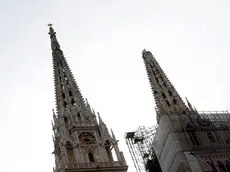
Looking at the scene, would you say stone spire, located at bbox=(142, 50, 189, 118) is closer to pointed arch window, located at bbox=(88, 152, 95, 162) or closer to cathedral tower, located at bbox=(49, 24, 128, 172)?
cathedral tower, located at bbox=(49, 24, 128, 172)

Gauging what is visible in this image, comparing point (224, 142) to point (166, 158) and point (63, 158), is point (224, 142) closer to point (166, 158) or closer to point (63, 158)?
point (166, 158)

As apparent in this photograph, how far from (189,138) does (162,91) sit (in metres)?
9.99

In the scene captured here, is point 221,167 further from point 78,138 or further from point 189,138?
point 78,138

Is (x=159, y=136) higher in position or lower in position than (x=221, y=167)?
higher

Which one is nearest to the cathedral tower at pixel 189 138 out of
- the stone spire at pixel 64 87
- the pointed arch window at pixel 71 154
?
the pointed arch window at pixel 71 154

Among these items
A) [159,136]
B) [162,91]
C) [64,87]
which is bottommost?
[159,136]

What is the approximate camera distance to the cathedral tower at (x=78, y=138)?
51938 millimetres

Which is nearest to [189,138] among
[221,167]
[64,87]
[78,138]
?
[221,167]

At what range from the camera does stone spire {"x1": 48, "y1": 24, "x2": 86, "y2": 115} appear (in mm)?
61819

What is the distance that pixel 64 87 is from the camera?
64438 millimetres

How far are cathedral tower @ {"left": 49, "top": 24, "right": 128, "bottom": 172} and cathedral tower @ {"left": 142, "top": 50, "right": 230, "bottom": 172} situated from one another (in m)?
4.99

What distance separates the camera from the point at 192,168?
46.5 meters

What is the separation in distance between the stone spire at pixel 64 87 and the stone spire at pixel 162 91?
28.5 feet

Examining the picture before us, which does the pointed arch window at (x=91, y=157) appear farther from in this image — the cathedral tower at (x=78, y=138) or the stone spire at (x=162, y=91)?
the stone spire at (x=162, y=91)
